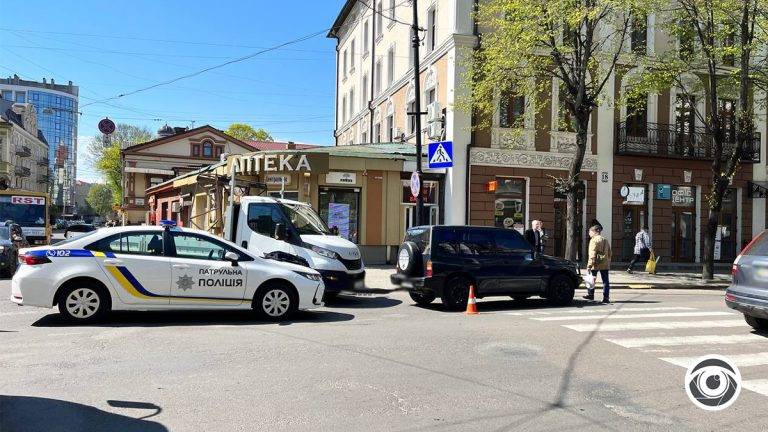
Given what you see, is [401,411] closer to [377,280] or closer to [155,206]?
[377,280]

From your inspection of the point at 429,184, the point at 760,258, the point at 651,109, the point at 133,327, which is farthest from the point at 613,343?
the point at 651,109

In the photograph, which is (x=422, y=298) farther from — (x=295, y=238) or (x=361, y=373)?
(x=361, y=373)

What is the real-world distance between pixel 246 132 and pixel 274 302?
72.3m

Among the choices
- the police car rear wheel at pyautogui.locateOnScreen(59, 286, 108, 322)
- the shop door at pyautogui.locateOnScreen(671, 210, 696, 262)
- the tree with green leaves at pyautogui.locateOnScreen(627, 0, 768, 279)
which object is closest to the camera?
the police car rear wheel at pyautogui.locateOnScreen(59, 286, 108, 322)

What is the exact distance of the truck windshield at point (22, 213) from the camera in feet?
73.3

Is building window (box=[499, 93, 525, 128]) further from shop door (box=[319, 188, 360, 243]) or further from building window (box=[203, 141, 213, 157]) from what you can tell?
building window (box=[203, 141, 213, 157])

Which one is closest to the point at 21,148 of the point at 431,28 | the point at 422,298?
the point at 431,28

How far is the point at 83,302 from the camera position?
8.72 meters

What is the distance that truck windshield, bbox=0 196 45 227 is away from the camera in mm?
22344

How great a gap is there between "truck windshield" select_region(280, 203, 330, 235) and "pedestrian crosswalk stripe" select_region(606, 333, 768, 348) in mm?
6489

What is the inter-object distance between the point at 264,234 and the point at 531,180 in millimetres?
13091

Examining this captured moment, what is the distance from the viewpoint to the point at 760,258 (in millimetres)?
8258

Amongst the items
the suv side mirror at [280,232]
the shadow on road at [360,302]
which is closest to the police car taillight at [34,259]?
the suv side mirror at [280,232]

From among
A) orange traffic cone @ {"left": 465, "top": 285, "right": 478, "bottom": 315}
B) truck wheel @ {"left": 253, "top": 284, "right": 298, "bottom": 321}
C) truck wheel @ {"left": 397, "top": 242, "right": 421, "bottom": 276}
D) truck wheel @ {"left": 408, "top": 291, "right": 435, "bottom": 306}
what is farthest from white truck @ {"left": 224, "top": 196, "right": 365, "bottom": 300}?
orange traffic cone @ {"left": 465, "top": 285, "right": 478, "bottom": 315}
